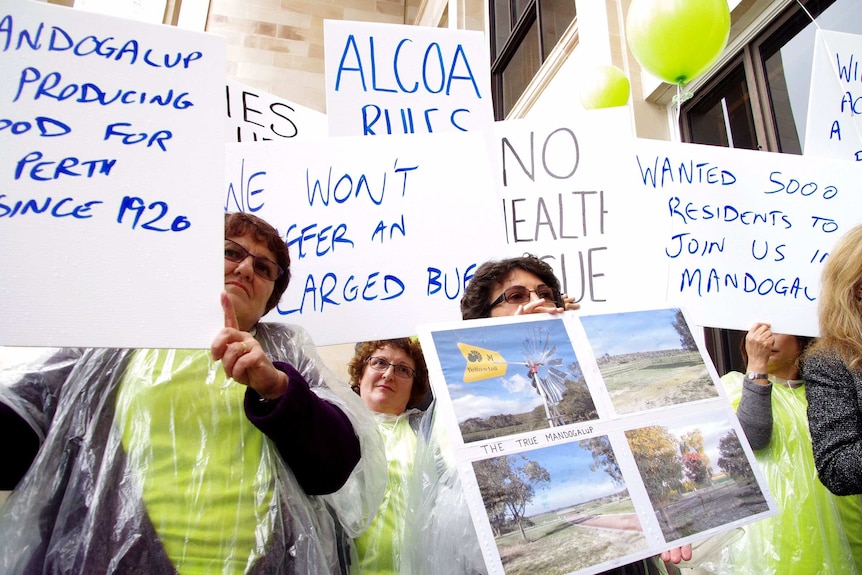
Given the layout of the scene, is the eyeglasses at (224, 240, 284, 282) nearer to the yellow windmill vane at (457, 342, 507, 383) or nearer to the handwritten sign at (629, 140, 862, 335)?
the yellow windmill vane at (457, 342, 507, 383)

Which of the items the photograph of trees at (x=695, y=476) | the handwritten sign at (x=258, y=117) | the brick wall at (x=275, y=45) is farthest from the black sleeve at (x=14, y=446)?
the brick wall at (x=275, y=45)

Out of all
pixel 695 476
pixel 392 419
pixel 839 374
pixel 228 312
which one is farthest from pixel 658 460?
pixel 392 419

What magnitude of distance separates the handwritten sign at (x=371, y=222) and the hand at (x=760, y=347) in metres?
0.63

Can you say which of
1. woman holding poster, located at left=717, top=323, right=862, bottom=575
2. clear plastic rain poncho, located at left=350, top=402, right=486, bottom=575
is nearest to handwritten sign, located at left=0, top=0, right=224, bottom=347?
clear plastic rain poncho, located at left=350, top=402, right=486, bottom=575

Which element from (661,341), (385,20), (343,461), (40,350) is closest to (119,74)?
(40,350)

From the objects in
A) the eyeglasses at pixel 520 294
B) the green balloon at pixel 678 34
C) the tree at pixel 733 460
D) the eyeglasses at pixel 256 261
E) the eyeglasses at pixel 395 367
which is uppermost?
the green balloon at pixel 678 34

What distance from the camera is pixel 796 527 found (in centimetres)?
104

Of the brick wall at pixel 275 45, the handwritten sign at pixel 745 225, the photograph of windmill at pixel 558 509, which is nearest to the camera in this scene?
the photograph of windmill at pixel 558 509

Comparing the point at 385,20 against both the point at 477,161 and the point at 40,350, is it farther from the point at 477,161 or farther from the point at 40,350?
the point at 40,350

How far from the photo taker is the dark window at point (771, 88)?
1.96 m

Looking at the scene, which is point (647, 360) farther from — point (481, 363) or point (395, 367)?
point (395, 367)

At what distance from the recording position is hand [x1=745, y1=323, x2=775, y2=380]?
115 cm

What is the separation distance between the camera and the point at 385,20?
6402 mm

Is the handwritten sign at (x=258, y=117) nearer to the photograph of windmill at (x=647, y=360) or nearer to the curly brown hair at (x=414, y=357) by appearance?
the curly brown hair at (x=414, y=357)
